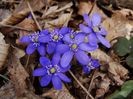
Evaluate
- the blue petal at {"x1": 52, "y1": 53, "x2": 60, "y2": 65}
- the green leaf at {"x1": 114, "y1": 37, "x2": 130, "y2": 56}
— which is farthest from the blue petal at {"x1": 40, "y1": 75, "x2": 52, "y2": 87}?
the green leaf at {"x1": 114, "y1": 37, "x2": 130, "y2": 56}

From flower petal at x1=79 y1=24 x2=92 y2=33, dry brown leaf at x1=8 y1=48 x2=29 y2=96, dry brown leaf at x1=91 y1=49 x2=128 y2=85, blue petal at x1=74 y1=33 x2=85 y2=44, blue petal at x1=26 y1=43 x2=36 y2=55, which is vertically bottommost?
dry brown leaf at x1=91 y1=49 x2=128 y2=85

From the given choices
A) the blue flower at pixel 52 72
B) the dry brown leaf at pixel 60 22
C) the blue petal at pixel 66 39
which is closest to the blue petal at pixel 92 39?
the blue petal at pixel 66 39

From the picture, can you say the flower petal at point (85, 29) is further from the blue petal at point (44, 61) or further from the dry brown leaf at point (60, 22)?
the dry brown leaf at point (60, 22)

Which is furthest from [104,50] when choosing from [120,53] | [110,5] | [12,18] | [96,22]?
[12,18]

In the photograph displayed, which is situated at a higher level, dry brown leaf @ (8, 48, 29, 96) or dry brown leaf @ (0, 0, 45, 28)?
dry brown leaf @ (0, 0, 45, 28)

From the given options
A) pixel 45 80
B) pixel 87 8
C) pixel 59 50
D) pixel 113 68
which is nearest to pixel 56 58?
pixel 59 50

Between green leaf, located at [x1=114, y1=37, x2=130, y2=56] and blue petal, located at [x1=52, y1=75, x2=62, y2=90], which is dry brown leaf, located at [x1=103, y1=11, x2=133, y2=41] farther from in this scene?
blue petal, located at [x1=52, y1=75, x2=62, y2=90]

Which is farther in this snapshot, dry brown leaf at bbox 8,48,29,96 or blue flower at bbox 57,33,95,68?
dry brown leaf at bbox 8,48,29,96

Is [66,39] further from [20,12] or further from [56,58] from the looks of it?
[20,12]
